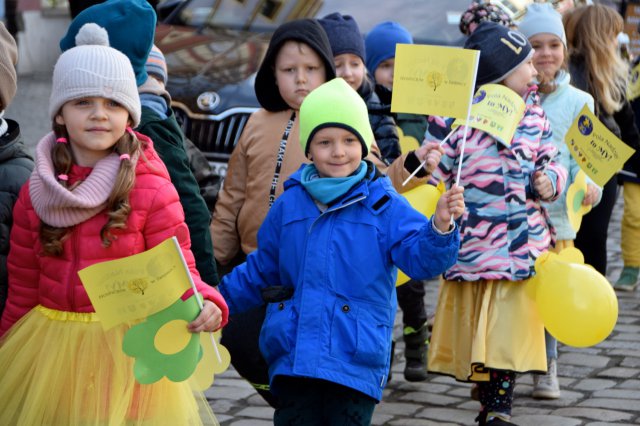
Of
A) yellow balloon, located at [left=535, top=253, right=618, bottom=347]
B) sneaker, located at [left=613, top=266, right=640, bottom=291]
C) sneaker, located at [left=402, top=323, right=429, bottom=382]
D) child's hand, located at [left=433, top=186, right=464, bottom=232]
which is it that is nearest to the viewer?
child's hand, located at [left=433, top=186, right=464, bottom=232]

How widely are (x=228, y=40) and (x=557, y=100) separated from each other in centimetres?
333

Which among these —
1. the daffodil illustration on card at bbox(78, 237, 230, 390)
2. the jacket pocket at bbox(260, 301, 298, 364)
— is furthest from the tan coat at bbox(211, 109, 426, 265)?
the daffodil illustration on card at bbox(78, 237, 230, 390)

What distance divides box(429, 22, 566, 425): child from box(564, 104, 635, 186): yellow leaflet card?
261 mm

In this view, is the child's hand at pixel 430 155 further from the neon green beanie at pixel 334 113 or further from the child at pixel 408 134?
the child at pixel 408 134

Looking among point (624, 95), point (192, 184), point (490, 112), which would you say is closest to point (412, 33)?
point (624, 95)

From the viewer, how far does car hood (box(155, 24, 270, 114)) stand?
28.7ft

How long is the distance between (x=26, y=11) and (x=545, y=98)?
15.0 metres

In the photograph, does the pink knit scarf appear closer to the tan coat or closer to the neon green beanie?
the neon green beanie

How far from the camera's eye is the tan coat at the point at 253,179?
224 inches

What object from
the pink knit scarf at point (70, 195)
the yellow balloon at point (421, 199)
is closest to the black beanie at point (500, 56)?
the yellow balloon at point (421, 199)

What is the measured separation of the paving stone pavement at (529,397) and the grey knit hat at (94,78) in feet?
7.22

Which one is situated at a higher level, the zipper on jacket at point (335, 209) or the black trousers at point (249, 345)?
the zipper on jacket at point (335, 209)

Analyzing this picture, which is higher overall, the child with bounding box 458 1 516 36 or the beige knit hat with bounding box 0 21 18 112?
the child with bounding box 458 1 516 36

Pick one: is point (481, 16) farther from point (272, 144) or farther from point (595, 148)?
point (272, 144)
